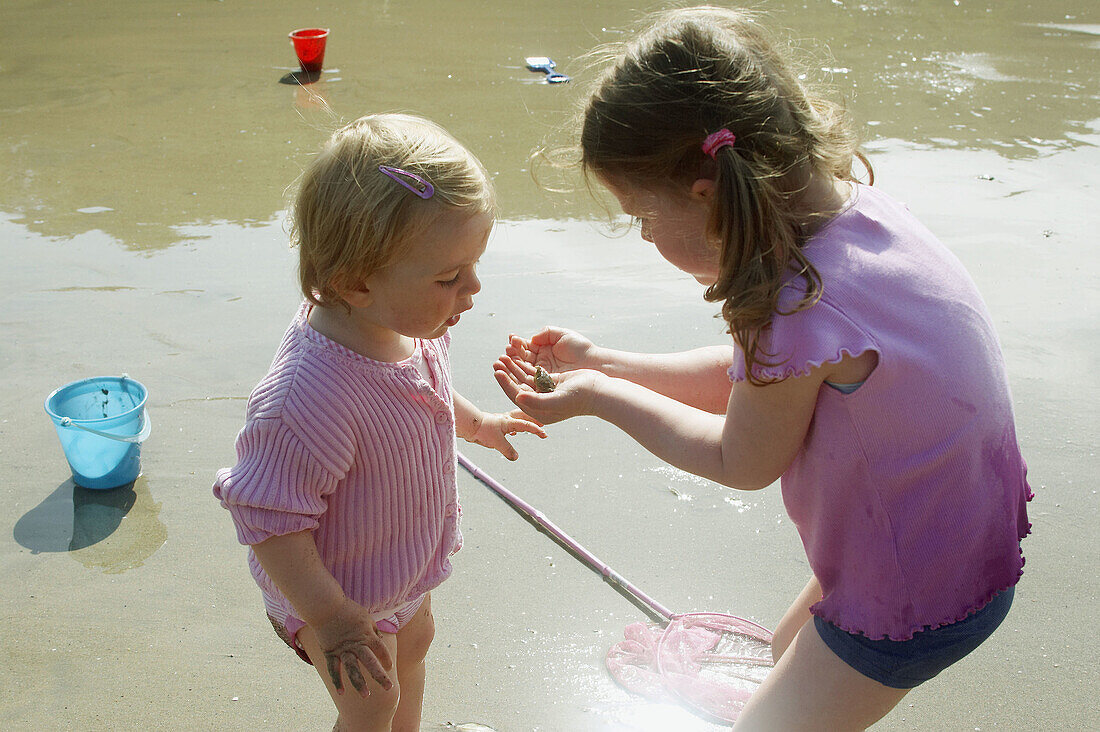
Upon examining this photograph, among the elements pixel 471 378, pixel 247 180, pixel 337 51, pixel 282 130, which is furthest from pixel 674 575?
pixel 337 51

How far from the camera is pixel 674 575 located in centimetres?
289

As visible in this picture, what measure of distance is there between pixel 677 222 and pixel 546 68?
585 centimetres

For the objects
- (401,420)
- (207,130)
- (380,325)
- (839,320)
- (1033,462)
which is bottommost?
(207,130)

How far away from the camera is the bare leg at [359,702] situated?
1.89 metres

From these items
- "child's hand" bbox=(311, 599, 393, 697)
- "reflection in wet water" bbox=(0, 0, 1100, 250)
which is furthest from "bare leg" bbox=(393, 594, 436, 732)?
"reflection in wet water" bbox=(0, 0, 1100, 250)

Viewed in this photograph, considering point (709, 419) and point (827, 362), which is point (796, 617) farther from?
point (827, 362)

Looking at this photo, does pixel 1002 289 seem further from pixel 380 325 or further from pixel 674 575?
pixel 380 325

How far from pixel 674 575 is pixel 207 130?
15.7 ft

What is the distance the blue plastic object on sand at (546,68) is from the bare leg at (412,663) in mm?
5446

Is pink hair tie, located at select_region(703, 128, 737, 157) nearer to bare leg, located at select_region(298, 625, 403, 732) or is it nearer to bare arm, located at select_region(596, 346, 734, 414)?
bare arm, located at select_region(596, 346, 734, 414)

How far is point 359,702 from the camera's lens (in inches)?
74.9

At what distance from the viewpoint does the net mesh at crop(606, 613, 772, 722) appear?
250 centimetres

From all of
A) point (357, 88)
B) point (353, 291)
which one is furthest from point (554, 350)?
point (357, 88)

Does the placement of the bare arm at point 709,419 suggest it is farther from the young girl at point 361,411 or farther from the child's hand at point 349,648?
the child's hand at point 349,648
